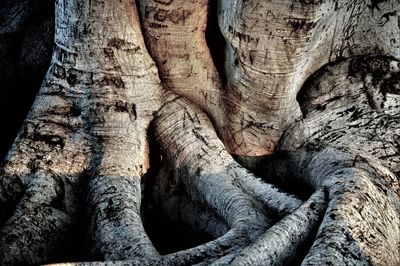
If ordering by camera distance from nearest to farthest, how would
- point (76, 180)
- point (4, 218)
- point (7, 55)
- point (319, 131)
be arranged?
point (4, 218)
point (76, 180)
point (319, 131)
point (7, 55)

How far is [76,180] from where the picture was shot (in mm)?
3020

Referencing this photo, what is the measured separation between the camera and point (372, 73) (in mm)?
3324

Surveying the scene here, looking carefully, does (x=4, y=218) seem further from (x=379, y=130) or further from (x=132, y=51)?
(x=379, y=130)

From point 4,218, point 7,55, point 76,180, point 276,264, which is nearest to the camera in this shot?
point 276,264

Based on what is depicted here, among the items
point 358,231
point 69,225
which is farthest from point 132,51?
point 358,231

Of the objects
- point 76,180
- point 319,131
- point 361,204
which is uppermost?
point 319,131

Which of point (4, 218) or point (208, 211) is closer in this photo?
point (4, 218)

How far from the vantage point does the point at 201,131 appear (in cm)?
325

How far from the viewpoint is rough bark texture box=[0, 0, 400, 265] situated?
2.72 m

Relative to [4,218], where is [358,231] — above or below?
below

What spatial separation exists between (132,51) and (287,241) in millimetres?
1391

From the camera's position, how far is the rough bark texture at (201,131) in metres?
2.72

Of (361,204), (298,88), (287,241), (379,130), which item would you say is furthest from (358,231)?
(298,88)

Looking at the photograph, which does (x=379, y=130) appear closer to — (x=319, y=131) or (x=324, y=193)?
(x=319, y=131)
